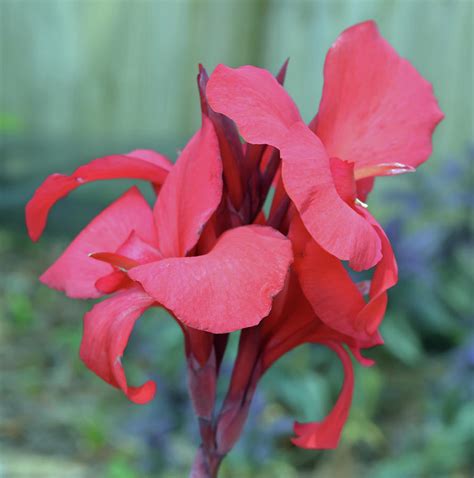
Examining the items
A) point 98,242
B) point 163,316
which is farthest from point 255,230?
point 163,316

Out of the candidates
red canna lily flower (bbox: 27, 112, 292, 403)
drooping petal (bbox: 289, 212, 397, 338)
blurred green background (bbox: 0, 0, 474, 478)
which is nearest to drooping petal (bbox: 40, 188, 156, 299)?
red canna lily flower (bbox: 27, 112, 292, 403)

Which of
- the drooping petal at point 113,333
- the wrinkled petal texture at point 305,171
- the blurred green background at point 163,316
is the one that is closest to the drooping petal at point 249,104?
the wrinkled petal texture at point 305,171

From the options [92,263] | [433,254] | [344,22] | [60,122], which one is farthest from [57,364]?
[92,263]

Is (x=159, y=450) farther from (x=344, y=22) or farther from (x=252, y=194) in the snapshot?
(x=344, y=22)

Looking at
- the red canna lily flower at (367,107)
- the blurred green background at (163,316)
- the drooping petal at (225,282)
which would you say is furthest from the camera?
the blurred green background at (163,316)

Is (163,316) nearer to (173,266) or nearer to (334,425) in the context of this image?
(334,425)

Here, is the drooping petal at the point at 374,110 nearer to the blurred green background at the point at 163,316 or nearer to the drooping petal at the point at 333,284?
the drooping petal at the point at 333,284

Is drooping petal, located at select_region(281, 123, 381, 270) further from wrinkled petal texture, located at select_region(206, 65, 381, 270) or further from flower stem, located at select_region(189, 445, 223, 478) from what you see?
flower stem, located at select_region(189, 445, 223, 478)
